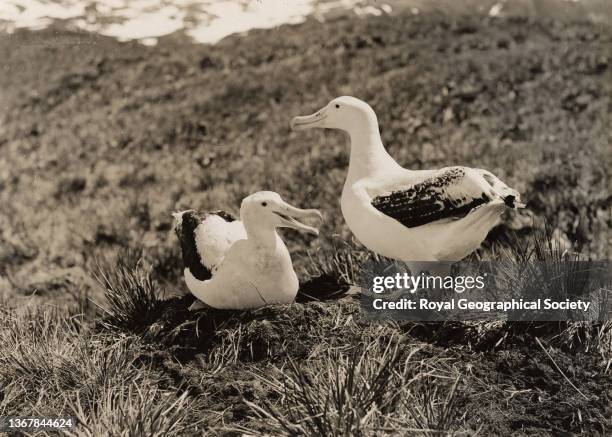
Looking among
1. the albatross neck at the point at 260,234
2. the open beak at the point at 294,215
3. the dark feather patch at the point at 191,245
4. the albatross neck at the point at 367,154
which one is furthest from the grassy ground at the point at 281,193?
the albatross neck at the point at 367,154

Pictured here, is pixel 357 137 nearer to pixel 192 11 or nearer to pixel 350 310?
pixel 350 310

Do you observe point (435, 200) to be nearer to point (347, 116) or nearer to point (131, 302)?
point (347, 116)

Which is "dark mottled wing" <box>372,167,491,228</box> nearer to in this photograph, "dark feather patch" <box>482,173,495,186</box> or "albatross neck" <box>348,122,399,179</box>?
"dark feather patch" <box>482,173,495,186</box>

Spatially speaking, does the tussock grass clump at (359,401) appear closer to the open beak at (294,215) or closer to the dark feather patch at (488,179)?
the open beak at (294,215)

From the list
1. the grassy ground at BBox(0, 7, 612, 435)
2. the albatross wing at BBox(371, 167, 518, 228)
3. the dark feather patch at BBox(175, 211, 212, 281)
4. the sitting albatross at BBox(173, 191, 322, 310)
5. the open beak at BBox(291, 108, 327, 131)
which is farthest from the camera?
the open beak at BBox(291, 108, 327, 131)

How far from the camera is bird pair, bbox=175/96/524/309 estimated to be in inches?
150

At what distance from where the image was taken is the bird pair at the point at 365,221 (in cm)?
380

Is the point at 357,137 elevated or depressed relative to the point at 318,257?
elevated

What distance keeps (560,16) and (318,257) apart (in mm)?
5690

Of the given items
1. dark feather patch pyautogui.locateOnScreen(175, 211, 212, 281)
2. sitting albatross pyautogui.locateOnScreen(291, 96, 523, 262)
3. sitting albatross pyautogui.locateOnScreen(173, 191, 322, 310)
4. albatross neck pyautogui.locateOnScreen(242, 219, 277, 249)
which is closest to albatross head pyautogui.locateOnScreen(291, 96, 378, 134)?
sitting albatross pyautogui.locateOnScreen(291, 96, 523, 262)


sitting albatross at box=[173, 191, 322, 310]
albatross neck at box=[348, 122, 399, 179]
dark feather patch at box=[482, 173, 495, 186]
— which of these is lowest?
sitting albatross at box=[173, 191, 322, 310]

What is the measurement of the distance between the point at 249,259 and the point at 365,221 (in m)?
0.62

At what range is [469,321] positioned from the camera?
12.8 feet

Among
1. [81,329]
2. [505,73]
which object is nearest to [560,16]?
[505,73]
